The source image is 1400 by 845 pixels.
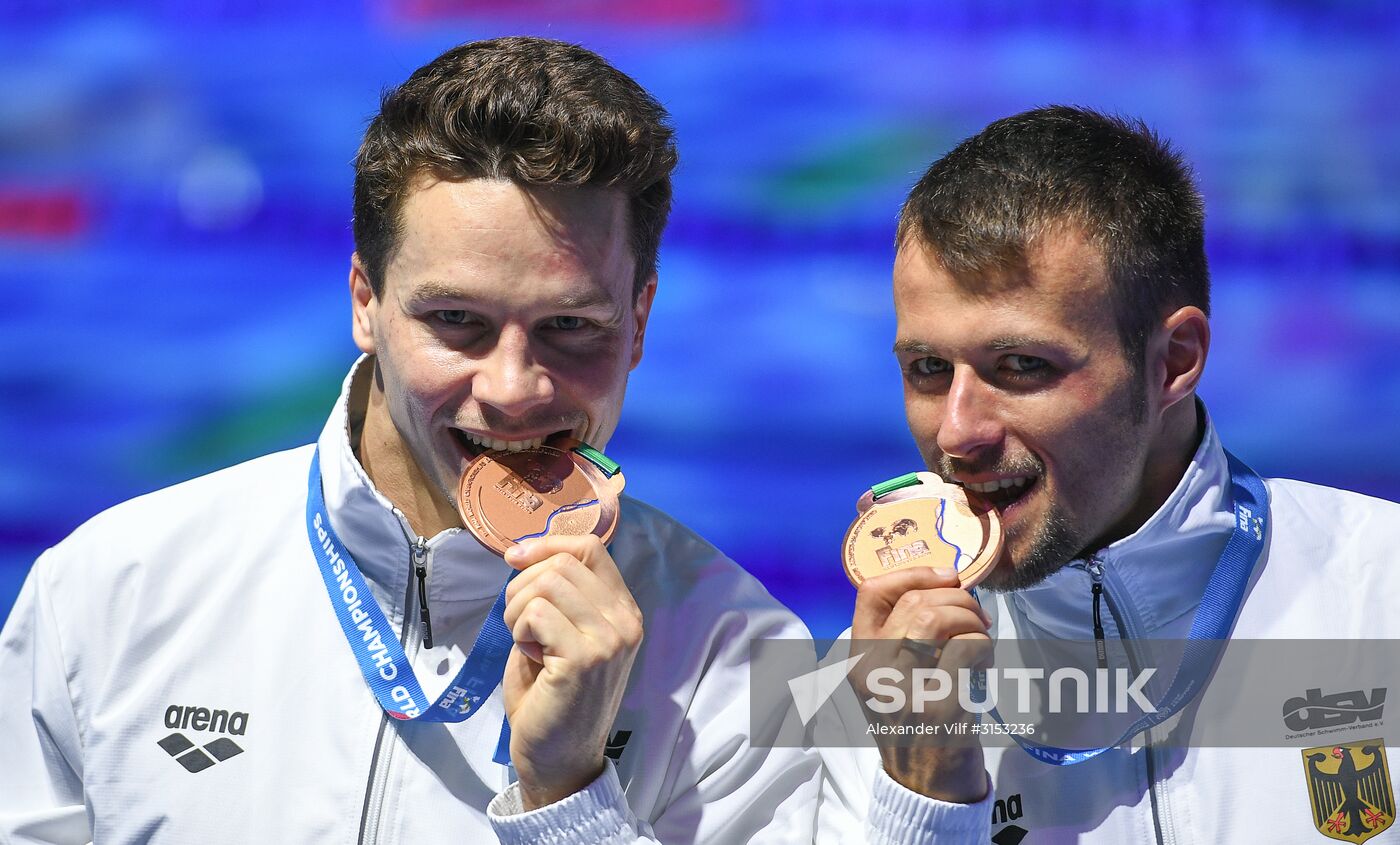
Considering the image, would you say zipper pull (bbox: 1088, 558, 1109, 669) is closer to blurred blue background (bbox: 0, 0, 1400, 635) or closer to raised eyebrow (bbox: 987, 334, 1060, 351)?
raised eyebrow (bbox: 987, 334, 1060, 351)

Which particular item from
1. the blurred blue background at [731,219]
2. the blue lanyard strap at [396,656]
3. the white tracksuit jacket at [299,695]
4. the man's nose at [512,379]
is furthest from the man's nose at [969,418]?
the blurred blue background at [731,219]

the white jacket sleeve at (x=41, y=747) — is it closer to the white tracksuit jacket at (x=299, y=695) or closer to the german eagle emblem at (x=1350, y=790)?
the white tracksuit jacket at (x=299, y=695)

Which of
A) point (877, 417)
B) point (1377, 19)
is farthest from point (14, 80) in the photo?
point (1377, 19)

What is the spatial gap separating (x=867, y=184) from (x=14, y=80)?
244cm

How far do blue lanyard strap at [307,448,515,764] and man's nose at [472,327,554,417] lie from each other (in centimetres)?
39

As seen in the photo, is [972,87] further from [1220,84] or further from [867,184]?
[1220,84]

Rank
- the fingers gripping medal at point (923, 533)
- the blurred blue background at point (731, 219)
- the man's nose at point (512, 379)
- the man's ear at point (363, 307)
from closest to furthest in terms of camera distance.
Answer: the man's nose at point (512, 379) < the fingers gripping medal at point (923, 533) < the man's ear at point (363, 307) < the blurred blue background at point (731, 219)

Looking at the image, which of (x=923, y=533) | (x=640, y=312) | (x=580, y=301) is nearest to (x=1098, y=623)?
(x=923, y=533)

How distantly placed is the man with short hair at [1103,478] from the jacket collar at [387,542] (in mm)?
765

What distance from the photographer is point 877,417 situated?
171 inches

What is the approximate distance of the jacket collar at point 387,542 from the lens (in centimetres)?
292

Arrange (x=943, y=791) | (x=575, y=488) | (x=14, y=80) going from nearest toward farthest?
(x=943, y=791), (x=575, y=488), (x=14, y=80)

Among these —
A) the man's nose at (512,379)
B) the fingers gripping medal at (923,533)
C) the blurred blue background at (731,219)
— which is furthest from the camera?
the blurred blue background at (731,219)

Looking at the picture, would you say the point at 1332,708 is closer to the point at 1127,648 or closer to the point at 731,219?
the point at 1127,648
